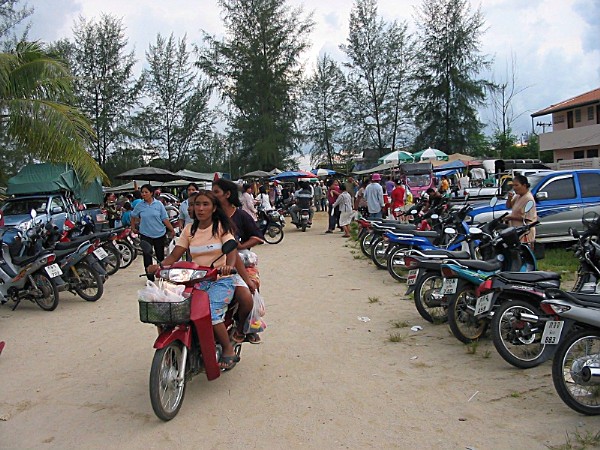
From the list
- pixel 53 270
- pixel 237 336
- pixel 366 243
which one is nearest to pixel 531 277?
pixel 237 336

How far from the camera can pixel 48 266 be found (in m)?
8.30

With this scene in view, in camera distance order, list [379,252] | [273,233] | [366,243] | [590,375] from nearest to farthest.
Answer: [590,375]
[379,252]
[366,243]
[273,233]

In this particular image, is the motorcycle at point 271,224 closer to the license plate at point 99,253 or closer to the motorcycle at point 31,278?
the license plate at point 99,253

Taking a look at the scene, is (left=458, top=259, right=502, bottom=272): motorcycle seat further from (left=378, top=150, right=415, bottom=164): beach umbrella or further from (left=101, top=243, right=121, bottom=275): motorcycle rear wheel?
(left=378, top=150, right=415, bottom=164): beach umbrella

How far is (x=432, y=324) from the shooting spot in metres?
6.75

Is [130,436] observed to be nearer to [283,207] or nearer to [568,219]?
[568,219]

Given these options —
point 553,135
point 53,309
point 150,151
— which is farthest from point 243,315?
point 553,135

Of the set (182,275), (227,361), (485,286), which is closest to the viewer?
(182,275)

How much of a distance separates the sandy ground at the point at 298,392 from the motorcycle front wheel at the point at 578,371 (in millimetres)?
121

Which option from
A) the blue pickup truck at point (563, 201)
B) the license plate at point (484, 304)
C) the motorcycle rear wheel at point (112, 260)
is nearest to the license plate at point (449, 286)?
the license plate at point (484, 304)

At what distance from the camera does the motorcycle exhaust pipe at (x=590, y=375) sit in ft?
12.9

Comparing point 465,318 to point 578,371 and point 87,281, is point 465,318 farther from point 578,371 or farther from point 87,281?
point 87,281

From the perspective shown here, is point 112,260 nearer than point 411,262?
No

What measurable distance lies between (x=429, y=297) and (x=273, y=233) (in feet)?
34.3
